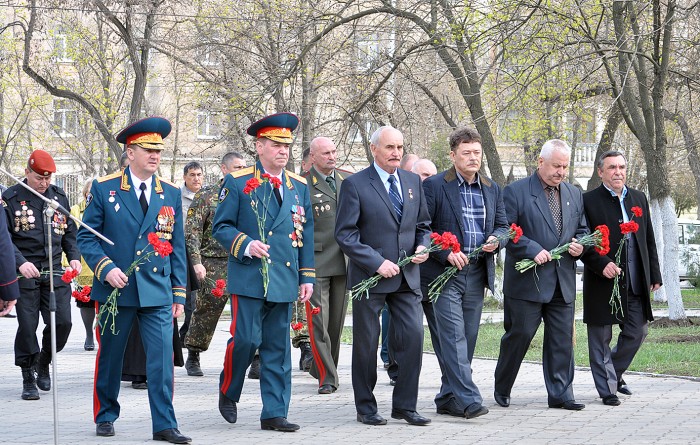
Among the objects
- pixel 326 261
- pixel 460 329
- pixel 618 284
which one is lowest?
pixel 460 329


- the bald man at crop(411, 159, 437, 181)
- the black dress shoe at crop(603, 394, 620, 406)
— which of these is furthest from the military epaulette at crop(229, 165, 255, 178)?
the bald man at crop(411, 159, 437, 181)

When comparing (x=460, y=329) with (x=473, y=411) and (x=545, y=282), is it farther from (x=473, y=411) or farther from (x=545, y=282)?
(x=545, y=282)

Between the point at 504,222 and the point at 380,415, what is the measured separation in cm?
181

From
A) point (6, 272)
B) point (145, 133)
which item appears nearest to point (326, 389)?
point (145, 133)

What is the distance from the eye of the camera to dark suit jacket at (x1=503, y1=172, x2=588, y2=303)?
371 inches

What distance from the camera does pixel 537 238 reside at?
31.2 ft

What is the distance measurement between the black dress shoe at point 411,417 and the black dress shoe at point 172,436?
65.0 inches

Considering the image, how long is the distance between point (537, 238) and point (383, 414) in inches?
73.1

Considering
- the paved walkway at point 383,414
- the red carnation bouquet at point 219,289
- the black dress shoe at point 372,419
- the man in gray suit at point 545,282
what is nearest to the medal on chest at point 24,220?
the paved walkway at point 383,414

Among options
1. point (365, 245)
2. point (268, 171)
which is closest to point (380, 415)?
point (365, 245)

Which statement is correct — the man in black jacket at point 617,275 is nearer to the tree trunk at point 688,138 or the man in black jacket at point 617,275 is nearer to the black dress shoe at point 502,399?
the black dress shoe at point 502,399

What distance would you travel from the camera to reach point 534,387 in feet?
35.5

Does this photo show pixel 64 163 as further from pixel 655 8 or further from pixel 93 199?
pixel 93 199

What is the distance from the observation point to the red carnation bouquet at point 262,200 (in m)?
8.48
